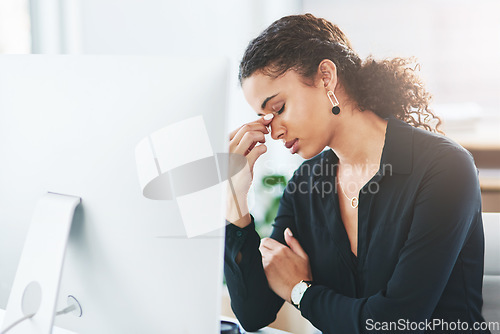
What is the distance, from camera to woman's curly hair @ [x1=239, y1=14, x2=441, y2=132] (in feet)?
4.36

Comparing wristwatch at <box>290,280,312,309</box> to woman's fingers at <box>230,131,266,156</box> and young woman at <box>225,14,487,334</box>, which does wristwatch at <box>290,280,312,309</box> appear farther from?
woman's fingers at <box>230,131,266,156</box>

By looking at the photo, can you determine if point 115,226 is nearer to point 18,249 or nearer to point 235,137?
point 18,249

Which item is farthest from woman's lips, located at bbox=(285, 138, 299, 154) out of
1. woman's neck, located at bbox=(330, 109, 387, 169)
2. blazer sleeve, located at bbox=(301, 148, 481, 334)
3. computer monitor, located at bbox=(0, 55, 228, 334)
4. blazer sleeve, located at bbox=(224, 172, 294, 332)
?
computer monitor, located at bbox=(0, 55, 228, 334)

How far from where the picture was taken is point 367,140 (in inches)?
55.4

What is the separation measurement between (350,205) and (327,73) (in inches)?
15.9

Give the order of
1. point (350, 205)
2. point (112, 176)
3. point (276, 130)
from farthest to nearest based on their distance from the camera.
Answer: point (350, 205) → point (276, 130) → point (112, 176)

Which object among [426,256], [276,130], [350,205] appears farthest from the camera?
[350,205]

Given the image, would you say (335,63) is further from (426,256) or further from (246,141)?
(426,256)

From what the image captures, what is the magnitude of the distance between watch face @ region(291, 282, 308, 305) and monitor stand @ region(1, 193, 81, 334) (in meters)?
0.68

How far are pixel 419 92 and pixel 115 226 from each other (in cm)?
126

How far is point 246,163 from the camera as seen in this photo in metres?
1.34

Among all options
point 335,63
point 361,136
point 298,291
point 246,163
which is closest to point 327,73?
point 335,63

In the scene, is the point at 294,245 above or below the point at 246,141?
below

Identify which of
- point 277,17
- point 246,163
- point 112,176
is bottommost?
point 112,176
